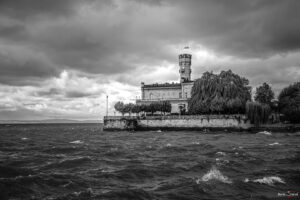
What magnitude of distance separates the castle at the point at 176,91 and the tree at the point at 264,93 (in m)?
18.3

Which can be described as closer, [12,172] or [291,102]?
[12,172]

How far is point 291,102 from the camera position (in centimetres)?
5553

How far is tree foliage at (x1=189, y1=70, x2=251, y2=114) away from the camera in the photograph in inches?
2268

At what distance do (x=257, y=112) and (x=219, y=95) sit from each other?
7.81 m

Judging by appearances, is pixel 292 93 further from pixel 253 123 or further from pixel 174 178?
pixel 174 178

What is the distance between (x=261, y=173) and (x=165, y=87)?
74.5m

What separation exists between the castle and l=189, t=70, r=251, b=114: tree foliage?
1961cm

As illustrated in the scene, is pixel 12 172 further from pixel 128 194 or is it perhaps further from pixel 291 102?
pixel 291 102

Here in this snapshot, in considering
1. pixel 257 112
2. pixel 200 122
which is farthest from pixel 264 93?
pixel 200 122

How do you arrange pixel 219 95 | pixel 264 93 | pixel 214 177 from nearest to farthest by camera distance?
1. pixel 214 177
2. pixel 219 95
3. pixel 264 93

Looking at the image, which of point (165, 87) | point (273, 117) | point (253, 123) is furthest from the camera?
point (165, 87)

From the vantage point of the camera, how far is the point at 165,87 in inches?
3529

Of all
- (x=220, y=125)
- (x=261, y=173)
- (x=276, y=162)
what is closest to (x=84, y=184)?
(x=261, y=173)

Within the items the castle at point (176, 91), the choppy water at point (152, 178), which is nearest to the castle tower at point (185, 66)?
the castle at point (176, 91)
